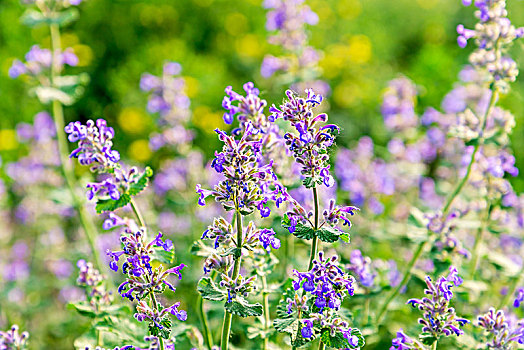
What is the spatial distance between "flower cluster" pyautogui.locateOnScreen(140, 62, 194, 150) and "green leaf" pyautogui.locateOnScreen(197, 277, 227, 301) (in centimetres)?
290

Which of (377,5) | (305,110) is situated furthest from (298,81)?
(377,5)

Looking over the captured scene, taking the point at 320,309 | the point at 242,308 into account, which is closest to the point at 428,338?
the point at 320,309

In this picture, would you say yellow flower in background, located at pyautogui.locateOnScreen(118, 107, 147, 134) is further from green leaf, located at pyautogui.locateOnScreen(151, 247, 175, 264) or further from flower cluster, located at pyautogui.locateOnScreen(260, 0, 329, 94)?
green leaf, located at pyautogui.locateOnScreen(151, 247, 175, 264)

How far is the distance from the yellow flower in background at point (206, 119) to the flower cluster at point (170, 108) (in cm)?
283

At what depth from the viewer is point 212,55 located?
10570 mm

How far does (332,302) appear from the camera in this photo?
7.63 ft

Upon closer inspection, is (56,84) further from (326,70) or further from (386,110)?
(326,70)

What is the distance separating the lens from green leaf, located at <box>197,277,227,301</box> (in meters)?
2.47

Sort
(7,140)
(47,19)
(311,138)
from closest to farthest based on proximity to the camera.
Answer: (311,138), (47,19), (7,140)

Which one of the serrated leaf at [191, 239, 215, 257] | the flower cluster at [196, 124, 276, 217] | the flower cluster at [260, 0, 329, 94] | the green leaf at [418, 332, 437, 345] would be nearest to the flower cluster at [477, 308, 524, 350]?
the green leaf at [418, 332, 437, 345]

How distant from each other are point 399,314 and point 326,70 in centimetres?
575

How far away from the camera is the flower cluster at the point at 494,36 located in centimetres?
357

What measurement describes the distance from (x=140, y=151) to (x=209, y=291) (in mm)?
5982

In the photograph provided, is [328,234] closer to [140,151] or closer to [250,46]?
[140,151]
